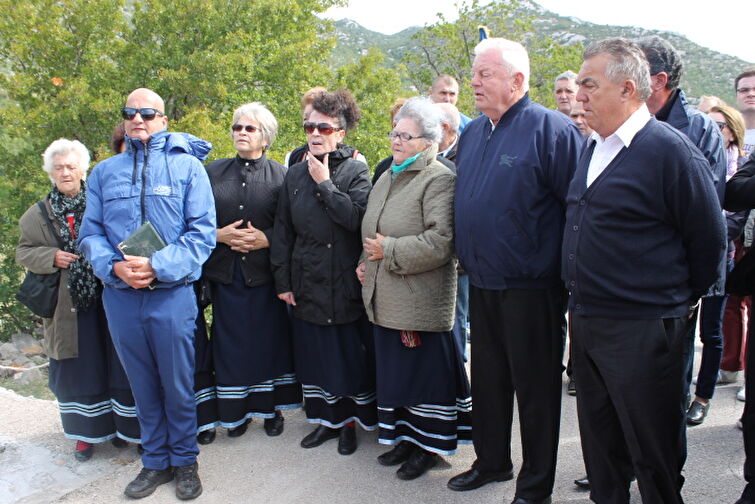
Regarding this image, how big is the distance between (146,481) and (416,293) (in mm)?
1954

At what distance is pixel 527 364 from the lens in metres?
3.11

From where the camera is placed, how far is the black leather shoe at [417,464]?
360cm

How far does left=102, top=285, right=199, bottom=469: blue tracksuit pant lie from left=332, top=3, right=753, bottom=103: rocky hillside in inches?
1573

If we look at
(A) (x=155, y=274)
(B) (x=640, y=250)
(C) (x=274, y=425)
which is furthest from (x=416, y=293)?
(C) (x=274, y=425)

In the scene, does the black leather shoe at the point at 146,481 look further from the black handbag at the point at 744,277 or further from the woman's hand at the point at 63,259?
the black handbag at the point at 744,277

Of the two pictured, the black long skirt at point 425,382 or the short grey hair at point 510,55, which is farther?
the black long skirt at point 425,382

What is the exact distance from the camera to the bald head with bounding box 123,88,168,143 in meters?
3.60

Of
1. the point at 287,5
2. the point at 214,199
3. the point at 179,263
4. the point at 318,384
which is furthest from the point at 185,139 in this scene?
the point at 287,5

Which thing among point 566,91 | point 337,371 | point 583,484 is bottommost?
point 583,484

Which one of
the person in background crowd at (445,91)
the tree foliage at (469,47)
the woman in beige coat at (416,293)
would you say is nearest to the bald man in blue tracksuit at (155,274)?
the woman in beige coat at (416,293)

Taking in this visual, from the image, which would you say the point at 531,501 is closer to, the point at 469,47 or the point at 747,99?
the point at 747,99

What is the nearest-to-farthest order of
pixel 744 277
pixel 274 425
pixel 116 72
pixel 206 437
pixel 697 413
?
pixel 744 277, pixel 697 413, pixel 206 437, pixel 274 425, pixel 116 72

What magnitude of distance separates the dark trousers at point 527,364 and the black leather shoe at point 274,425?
168 centimetres

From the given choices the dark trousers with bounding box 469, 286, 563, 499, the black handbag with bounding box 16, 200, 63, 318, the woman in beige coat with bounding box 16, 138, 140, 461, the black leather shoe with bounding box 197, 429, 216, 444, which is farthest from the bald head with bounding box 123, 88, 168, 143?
the dark trousers with bounding box 469, 286, 563, 499
